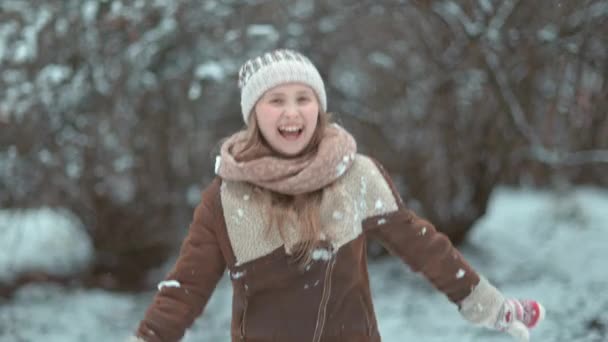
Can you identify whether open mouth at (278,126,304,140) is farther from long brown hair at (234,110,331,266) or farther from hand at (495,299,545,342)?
hand at (495,299,545,342)

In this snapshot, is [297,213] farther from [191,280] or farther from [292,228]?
[191,280]

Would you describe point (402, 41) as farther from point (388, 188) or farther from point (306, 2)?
point (388, 188)

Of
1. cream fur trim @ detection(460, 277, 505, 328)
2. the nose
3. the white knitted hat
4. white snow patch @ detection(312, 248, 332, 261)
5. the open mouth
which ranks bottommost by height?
cream fur trim @ detection(460, 277, 505, 328)

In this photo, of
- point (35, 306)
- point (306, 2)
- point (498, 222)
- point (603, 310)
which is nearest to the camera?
point (603, 310)

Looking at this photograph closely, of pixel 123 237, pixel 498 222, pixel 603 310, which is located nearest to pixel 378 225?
pixel 603 310

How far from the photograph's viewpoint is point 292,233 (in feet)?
7.34

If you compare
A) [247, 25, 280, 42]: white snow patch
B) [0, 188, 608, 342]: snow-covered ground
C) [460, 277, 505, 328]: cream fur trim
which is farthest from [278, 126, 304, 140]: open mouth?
[247, 25, 280, 42]: white snow patch

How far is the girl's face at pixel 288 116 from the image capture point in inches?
A: 90.7

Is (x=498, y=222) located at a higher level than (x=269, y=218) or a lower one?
lower

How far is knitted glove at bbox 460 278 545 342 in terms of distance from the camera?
2420 millimetres

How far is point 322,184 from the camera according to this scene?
2256 millimetres

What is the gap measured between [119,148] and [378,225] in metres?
3.18

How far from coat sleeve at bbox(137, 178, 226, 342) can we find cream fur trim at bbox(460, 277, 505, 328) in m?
0.76

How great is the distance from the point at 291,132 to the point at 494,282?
10.7ft
